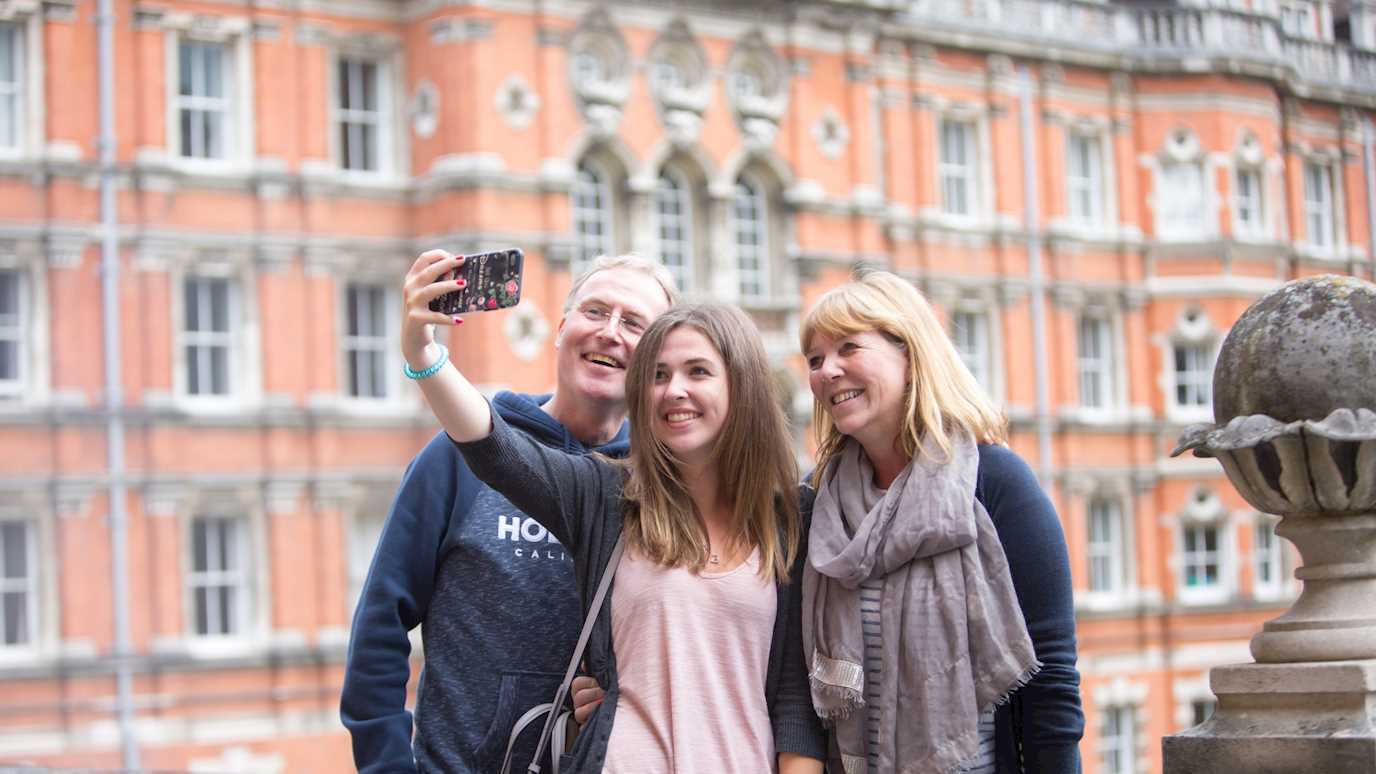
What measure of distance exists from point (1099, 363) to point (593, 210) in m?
10.4

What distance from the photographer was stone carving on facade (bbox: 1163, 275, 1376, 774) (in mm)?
5590

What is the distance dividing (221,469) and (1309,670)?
17.8 meters

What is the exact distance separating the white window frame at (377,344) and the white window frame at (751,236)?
5.01 m

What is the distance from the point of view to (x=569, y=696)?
4.47m

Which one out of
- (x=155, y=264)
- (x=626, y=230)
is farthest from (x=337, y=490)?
(x=626, y=230)

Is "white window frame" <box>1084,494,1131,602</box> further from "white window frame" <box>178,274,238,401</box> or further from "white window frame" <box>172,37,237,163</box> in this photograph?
"white window frame" <box>172,37,237,163</box>

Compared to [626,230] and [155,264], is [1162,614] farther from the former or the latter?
[155,264]

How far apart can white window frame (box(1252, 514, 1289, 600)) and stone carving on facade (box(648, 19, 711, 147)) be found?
12509 millimetres

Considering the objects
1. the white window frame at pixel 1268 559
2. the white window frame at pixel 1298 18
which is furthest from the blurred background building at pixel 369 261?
the white window frame at pixel 1298 18

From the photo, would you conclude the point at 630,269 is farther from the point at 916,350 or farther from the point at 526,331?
the point at 526,331

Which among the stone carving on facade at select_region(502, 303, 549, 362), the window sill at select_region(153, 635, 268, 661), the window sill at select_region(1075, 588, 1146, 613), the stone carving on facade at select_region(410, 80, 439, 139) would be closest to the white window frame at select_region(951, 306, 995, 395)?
the window sill at select_region(1075, 588, 1146, 613)

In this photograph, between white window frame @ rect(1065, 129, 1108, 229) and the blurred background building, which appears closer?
the blurred background building

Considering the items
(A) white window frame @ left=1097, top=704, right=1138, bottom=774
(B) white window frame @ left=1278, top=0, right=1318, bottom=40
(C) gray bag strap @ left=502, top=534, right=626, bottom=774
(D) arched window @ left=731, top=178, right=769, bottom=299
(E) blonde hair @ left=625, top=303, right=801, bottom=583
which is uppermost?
(B) white window frame @ left=1278, top=0, right=1318, bottom=40

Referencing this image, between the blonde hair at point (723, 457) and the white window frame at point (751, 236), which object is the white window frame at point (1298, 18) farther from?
the blonde hair at point (723, 457)
